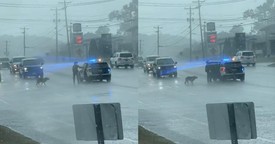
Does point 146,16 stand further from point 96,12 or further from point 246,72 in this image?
point 246,72

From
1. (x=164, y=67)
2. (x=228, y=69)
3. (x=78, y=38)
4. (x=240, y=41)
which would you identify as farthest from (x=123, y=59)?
(x=240, y=41)

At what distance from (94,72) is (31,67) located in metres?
0.73

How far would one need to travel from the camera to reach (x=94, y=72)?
618 cm

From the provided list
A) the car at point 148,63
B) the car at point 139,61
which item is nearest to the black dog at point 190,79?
the car at point 148,63

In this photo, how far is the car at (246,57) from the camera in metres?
5.93

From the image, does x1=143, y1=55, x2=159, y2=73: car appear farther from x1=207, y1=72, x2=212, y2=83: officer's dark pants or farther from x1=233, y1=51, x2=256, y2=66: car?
x1=233, y1=51, x2=256, y2=66: car

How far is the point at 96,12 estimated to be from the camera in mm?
6262

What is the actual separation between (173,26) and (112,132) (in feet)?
4.46

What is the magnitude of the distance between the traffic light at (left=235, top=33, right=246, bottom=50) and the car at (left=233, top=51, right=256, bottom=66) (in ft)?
0.22

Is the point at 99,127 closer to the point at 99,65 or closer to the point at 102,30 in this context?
the point at 99,65

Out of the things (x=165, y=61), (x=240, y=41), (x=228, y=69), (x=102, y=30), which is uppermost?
(x=102, y=30)

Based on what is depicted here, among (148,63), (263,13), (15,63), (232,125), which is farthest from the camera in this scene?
(15,63)

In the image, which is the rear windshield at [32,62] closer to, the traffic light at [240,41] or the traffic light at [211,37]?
the traffic light at [211,37]

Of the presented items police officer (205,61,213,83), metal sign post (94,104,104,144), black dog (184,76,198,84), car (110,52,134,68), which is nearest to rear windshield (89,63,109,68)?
car (110,52,134,68)
